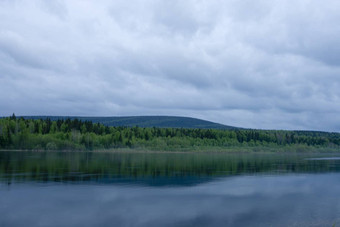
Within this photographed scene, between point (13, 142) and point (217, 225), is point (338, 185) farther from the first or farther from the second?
point (13, 142)

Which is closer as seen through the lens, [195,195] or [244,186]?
[195,195]

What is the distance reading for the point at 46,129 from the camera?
17850 centimetres

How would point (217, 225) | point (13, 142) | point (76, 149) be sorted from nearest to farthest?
1. point (217, 225)
2. point (13, 142)
3. point (76, 149)

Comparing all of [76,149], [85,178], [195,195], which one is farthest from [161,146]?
[195,195]

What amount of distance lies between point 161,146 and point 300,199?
6027 inches

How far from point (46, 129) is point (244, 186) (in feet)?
492

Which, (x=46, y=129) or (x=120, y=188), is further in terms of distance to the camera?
(x=46, y=129)

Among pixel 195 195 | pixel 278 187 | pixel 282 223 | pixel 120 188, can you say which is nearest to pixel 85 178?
pixel 120 188

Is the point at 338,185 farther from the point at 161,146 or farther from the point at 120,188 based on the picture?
the point at 161,146

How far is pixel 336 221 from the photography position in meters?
28.6

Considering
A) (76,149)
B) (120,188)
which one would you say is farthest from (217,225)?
(76,149)

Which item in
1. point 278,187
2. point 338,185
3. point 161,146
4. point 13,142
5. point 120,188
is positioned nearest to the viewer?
point 120,188

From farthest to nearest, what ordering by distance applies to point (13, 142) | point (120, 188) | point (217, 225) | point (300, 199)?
1. point (13, 142)
2. point (120, 188)
3. point (300, 199)
4. point (217, 225)

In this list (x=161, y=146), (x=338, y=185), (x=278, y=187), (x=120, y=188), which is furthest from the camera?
(x=161, y=146)
